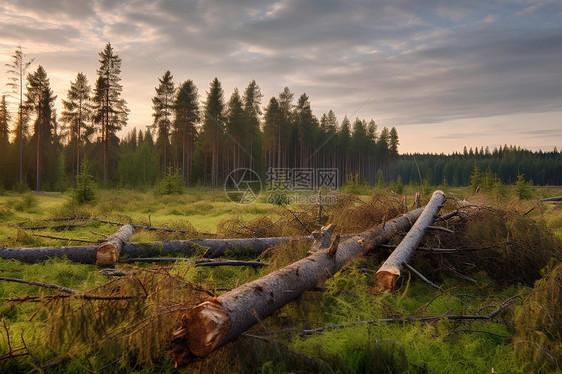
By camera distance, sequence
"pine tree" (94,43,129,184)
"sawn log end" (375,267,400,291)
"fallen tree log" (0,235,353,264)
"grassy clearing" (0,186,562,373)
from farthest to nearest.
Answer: "pine tree" (94,43,129,184), "fallen tree log" (0,235,353,264), "sawn log end" (375,267,400,291), "grassy clearing" (0,186,562,373)

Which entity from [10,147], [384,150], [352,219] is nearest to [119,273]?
[352,219]

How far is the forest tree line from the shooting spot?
39.5 metres

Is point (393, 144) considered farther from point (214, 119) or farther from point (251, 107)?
point (214, 119)

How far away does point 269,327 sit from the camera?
319cm

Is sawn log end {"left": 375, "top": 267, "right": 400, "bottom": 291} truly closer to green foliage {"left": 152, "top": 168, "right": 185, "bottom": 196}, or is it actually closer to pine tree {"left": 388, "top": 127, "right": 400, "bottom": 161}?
green foliage {"left": 152, "top": 168, "right": 185, "bottom": 196}

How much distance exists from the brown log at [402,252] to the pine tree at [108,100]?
37.5 meters

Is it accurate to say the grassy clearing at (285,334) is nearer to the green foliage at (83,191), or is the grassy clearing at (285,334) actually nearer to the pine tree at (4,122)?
the green foliage at (83,191)

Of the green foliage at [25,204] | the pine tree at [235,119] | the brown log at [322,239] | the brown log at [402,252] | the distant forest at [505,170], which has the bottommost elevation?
the green foliage at [25,204]

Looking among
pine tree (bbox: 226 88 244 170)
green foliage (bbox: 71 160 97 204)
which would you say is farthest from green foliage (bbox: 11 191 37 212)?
pine tree (bbox: 226 88 244 170)

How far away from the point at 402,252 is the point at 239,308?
3.57 metres

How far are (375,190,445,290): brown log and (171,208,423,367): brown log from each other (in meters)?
0.79

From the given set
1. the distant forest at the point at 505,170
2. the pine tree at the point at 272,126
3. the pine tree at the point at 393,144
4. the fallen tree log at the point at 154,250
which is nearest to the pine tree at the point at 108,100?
the pine tree at the point at 272,126

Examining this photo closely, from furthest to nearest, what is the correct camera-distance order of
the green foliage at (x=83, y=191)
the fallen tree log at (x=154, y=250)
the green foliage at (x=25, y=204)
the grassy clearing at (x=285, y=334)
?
the green foliage at (x=25, y=204) < the green foliage at (x=83, y=191) < the fallen tree log at (x=154, y=250) < the grassy clearing at (x=285, y=334)

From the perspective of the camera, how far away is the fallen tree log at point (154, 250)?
6246 mm
